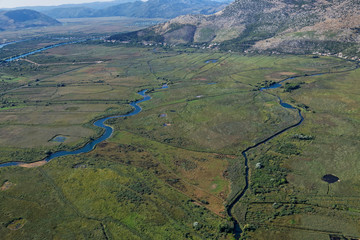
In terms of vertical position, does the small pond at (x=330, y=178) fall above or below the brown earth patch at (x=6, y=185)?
above

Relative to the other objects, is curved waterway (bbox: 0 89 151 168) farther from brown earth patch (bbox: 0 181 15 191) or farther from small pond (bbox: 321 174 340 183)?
small pond (bbox: 321 174 340 183)

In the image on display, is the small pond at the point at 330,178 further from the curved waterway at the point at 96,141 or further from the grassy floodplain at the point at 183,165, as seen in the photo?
the curved waterway at the point at 96,141

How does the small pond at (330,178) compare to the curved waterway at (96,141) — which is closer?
the small pond at (330,178)

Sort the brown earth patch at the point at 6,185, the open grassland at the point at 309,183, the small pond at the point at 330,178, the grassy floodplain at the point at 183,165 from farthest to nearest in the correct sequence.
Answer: the brown earth patch at the point at 6,185
the small pond at the point at 330,178
the grassy floodplain at the point at 183,165
the open grassland at the point at 309,183

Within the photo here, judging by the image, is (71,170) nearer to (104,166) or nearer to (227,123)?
(104,166)

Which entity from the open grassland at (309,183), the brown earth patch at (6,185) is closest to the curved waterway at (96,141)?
the brown earth patch at (6,185)

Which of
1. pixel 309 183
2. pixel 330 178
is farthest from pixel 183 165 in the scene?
pixel 330 178

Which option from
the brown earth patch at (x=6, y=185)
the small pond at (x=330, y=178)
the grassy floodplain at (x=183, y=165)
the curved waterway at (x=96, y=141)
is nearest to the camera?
the grassy floodplain at (x=183, y=165)

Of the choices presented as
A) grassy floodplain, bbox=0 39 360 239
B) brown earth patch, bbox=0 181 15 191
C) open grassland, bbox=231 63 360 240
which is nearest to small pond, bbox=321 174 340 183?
open grassland, bbox=231 63 360 240

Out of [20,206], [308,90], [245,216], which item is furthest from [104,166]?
[308,90]
